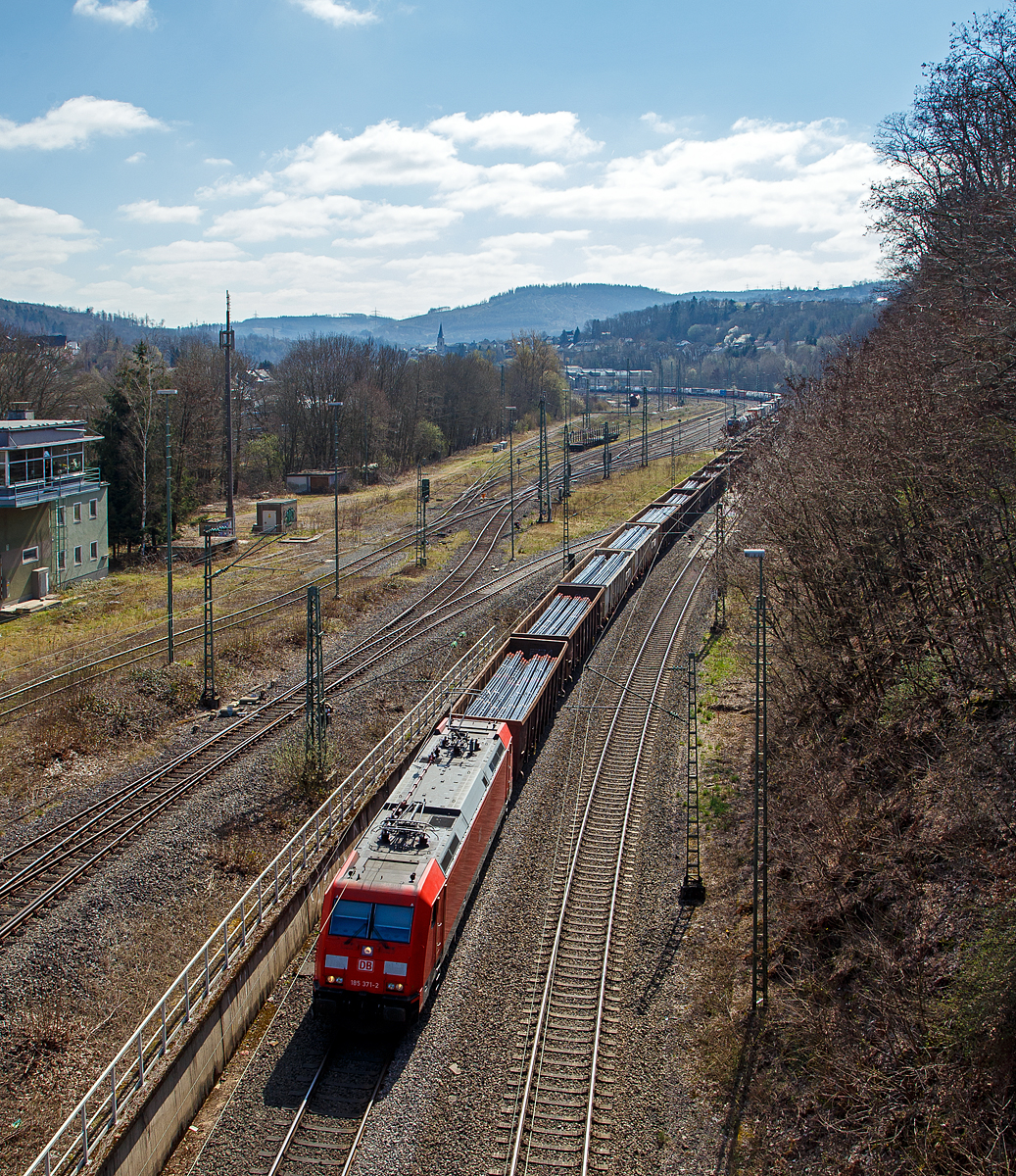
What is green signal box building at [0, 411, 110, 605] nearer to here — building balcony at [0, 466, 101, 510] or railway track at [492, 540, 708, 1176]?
building balcony at [0, 466, 101, 510]

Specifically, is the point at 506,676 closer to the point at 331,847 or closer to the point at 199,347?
the point at 331,847

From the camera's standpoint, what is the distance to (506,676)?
2633cm

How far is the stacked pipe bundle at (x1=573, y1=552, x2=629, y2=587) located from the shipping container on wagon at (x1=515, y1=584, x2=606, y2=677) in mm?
972

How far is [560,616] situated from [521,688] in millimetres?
7464

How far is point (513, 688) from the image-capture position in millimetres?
25094

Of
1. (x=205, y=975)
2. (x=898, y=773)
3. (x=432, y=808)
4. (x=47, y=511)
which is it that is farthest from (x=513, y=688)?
(x=47, y=511)

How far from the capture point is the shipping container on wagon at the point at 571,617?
30172 mm

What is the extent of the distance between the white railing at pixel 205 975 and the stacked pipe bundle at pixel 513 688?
6.23 ft

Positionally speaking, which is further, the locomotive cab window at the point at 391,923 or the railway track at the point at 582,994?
the locomotive cab window at the point at 391,923

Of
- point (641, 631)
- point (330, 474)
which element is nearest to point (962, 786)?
point (641, 631)

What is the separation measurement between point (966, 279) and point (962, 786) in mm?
10663

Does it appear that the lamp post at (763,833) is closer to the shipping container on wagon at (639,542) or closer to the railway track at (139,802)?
the railway track at (139,802)

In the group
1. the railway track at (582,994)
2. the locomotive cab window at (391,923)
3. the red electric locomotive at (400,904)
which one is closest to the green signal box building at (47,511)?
the railway track at (582,994)

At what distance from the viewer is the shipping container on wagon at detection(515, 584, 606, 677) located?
99.0 feet
